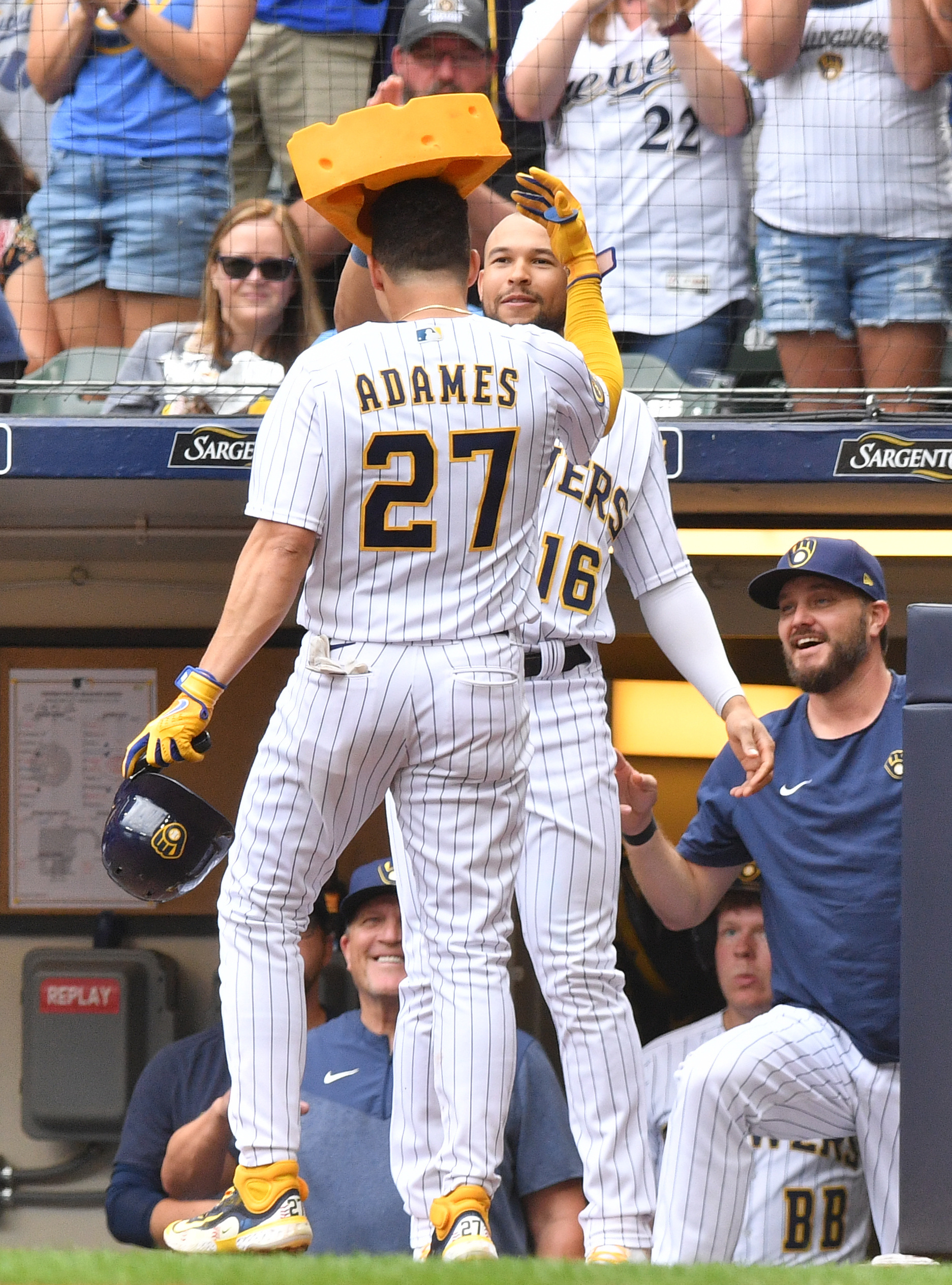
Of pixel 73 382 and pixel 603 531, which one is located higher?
pixel 73 382

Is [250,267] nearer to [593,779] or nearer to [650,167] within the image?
[650,167]

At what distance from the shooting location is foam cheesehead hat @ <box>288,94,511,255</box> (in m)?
2.68

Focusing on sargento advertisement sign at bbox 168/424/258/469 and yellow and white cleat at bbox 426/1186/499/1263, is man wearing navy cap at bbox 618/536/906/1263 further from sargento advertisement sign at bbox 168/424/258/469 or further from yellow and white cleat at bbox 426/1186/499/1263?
sargento advertisement sign at bbox 168/424/258/469

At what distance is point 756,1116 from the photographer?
3432 mm

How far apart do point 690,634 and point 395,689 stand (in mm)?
1009

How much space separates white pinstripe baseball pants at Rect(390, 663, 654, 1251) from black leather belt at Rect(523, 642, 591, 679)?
0.40 feet

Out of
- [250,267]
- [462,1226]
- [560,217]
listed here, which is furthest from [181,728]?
[250,267]

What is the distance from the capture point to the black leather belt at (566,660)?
3.32 meters

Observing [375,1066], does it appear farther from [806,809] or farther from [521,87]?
[521,87]

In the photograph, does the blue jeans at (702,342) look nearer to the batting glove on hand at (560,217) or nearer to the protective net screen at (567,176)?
the protective net screen at (567,176)

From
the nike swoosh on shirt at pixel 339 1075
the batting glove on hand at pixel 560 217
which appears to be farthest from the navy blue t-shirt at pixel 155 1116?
the batting glove on hand at pixel 560 217

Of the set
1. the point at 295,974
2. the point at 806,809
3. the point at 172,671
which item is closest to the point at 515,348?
the point at 295,974

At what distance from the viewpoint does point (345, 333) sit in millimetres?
2762

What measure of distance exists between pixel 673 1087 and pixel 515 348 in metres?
2.52
